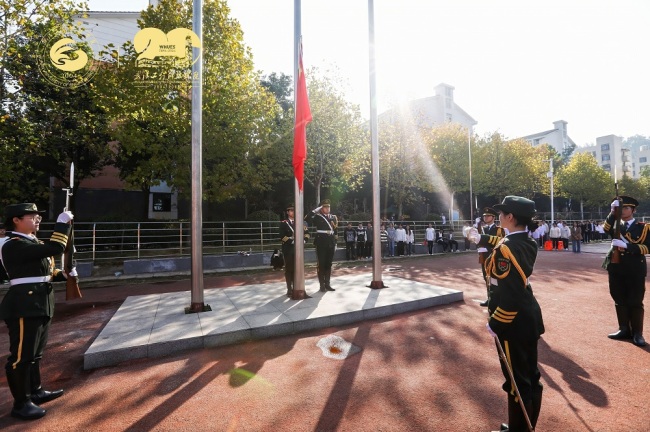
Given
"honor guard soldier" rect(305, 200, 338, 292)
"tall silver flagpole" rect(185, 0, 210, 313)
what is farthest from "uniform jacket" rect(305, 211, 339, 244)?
"tall silver flagpole" rect(185, 0, 210, 313)

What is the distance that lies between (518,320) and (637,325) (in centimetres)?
422

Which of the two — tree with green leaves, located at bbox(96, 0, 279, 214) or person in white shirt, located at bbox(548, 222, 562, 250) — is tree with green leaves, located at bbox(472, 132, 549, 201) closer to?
person in white shirt, located at bbox(548, 222, 562, 250)

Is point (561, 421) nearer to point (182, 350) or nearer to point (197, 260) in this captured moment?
point (182, 350)

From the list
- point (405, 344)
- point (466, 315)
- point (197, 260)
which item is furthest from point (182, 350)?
point (466, 315)

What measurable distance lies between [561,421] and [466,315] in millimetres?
3799

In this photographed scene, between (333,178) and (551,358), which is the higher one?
(333,178)

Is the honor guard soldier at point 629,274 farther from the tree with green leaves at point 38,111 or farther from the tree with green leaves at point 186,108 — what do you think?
the tree with green leaves at point 38,111

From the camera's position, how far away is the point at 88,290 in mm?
11000

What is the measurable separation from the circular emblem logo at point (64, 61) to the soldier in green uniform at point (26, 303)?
1501 cm

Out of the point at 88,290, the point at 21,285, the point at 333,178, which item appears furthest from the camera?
the point at 333,178

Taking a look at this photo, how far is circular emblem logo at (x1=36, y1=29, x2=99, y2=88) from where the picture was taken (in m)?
14.6

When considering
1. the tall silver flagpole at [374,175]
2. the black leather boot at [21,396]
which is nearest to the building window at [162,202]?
the tall silver flagpole at [374,175]

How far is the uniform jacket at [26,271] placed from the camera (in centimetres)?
363

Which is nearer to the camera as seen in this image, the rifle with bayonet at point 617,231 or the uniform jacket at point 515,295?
the uniform jacket at point 515,295
